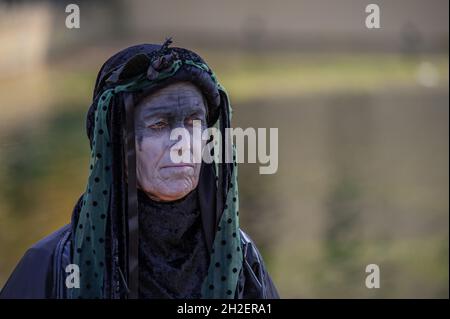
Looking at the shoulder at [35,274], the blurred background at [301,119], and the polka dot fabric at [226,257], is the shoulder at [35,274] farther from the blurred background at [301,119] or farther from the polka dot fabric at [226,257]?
the blurred background at [301,119]

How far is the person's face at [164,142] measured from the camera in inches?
105

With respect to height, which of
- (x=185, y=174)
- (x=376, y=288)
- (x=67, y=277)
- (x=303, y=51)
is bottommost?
(x=376, y=288)

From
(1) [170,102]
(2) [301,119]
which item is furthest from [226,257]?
(2) [301,119]

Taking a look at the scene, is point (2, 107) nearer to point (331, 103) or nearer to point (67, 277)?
point (331, 103)

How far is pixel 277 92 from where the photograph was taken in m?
6.32

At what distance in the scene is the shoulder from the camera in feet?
8.82

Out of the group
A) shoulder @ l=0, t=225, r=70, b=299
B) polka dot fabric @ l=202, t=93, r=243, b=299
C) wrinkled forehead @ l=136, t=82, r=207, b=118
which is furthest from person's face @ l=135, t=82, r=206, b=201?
shoulder @ l=0, t=225, r=70, b=299

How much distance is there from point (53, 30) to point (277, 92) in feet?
4.21

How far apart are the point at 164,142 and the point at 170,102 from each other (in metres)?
0.09

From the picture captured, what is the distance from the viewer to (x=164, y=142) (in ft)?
8.75

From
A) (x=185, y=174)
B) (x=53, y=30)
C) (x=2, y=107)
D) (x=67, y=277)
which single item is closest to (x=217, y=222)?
(x=185, y=174)

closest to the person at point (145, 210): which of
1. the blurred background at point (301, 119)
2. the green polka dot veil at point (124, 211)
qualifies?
the green polka dot veil at point (124, 211)

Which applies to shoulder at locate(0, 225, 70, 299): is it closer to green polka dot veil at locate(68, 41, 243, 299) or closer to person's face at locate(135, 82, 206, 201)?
green polka dot veil at locate(68, 41, 243, 299)

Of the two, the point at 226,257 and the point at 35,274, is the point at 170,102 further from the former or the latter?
the point at 35,274
